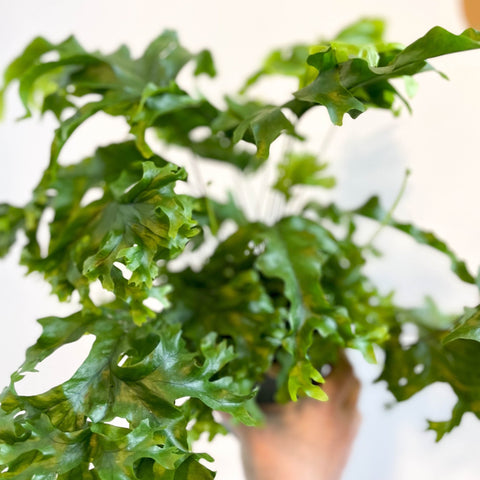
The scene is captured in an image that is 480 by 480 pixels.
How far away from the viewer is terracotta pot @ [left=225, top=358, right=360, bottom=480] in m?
0.96

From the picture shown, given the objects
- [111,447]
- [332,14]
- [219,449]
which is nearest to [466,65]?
[332,14]

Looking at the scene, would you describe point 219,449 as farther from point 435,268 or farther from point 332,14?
point 332,14

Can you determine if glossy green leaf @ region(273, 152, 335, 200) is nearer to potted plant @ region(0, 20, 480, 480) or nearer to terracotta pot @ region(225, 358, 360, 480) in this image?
potted plant @ region(0, 20, 480, 480)

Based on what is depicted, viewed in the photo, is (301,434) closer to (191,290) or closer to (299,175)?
(191,290)

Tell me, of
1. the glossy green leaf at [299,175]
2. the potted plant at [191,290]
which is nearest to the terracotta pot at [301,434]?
the potted plant at [191,290]

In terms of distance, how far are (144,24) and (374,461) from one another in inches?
38.9

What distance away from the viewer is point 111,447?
0.58m

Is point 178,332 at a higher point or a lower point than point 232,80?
higher

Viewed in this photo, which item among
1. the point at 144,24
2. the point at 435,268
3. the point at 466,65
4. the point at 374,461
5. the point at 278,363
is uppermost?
the point at 144,24

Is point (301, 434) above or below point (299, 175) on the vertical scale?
below

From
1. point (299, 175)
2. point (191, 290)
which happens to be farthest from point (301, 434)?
point (299, 175)

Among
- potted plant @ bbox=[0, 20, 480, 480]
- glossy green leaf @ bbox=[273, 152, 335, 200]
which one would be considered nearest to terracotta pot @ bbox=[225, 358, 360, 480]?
potted plant @ bbox=[0, 20, 480, 480]

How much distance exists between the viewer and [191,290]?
92 cm

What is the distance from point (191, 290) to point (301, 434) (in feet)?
0.83
